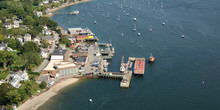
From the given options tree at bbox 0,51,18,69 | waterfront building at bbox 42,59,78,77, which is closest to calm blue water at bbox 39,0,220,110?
waterfront building at bbox 42,59,78,77

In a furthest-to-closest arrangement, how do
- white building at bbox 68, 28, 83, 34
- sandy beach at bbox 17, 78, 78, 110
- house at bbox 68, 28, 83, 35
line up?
white building at bbox 68, 28, 83, 34, house at bbox 68, 28, 83, 35, sandy beach at bbox 17, 78, 78, 110

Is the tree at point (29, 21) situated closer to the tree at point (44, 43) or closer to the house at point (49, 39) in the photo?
the house at point (49, 39)

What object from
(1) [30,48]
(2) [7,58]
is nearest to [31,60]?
(2) [7,58]

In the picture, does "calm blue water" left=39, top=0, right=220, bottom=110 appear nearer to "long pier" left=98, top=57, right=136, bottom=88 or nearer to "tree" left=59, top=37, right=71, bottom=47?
"long pier" left=98, top=57, right=136, bottom=88

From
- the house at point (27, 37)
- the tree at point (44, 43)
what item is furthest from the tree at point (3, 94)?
the house at point (27, 37)

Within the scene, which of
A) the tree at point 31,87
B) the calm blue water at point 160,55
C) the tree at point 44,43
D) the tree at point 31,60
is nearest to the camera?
the calm blue water at point 160,55

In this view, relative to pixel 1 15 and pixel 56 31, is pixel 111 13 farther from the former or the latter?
pixel 1 15
